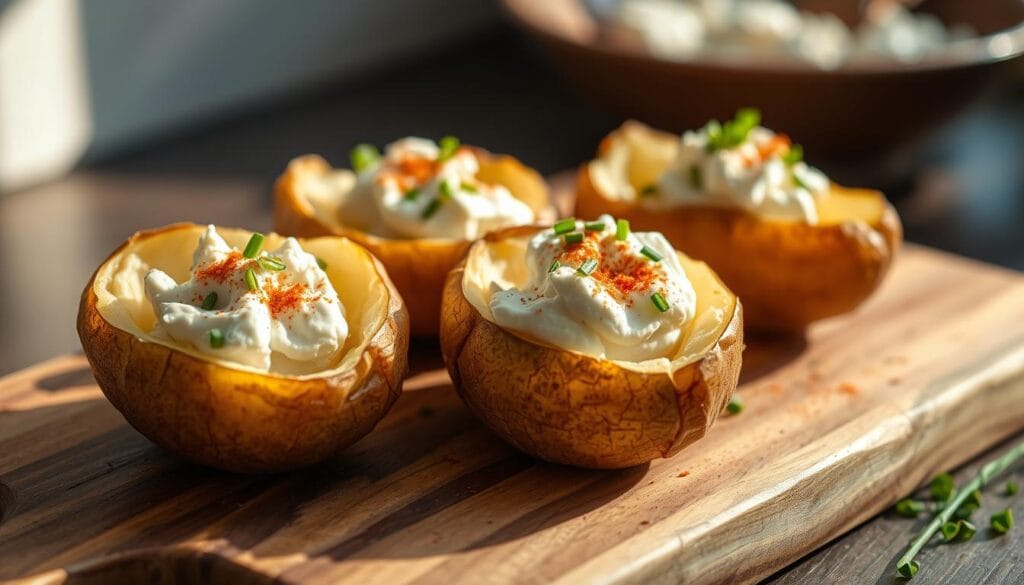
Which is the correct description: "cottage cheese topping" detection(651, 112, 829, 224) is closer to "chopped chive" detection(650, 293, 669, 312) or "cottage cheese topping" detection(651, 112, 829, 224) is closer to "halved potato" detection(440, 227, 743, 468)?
"halved potato" detection(440, 227, 743, 468)

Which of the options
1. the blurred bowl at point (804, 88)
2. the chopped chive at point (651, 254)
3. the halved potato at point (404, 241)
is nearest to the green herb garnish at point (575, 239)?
the chopped chive at point (651, 254)

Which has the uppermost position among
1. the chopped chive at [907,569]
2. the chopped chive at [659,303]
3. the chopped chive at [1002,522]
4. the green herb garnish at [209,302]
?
the green herb garnish at [209,302]

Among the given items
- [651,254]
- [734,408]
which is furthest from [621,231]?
[734,408]

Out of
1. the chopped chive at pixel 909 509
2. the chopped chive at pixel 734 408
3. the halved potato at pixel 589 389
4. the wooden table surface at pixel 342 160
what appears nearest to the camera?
the halved potato at pixel 589 389

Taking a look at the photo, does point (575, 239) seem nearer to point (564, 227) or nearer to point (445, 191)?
point (564, 227)

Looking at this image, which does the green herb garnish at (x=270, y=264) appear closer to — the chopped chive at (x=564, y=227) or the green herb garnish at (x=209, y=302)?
the green herb garnish at (x=209, y=302)

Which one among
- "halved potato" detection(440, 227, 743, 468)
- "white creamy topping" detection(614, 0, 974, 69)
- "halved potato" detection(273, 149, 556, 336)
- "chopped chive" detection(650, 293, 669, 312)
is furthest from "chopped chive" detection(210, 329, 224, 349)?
"white creamy topping" detection(614, 0, 974, 69)
